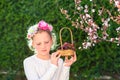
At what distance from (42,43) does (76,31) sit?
6.66 feet

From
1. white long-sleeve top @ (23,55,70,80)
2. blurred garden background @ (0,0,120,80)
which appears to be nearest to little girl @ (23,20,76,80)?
white long-sleeve top @ (23,55,70,80)

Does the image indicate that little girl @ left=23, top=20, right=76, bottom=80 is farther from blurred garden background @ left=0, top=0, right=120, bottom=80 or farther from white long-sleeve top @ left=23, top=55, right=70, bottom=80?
blurred garden background @ left=0, top=0, right=120, bottom=80

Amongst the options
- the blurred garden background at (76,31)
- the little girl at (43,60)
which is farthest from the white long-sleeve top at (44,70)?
the blurred garden background at (76,31)

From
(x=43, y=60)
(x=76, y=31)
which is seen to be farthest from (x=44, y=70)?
(x=76, y=31)

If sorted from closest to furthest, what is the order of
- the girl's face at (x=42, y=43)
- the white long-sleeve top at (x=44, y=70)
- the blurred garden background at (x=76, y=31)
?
the white long-sleeve top at (x=44, y=70), the girl's face at (x=42, y=43), the blurred garden background at (x=76, y=31)

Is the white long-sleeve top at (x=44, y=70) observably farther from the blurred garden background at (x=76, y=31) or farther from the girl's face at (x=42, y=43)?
the blurred garden background at (x=76, y=31)

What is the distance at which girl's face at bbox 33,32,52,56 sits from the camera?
3.95 m

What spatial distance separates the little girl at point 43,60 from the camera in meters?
3.91

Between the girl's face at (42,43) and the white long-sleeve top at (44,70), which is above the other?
the girl's face at (42,43)

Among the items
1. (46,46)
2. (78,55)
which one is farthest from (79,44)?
(46,46)

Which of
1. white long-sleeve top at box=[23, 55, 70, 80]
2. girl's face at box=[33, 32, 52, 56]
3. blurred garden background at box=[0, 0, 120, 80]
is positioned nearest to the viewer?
white long-sleeve top at box=[23, 55, 70, 80]

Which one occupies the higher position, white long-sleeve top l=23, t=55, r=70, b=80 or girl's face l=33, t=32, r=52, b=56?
girl's face l=33, t=32, r=52, b=56

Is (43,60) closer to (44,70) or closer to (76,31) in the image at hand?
(44,70)

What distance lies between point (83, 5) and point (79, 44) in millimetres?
A: 523
